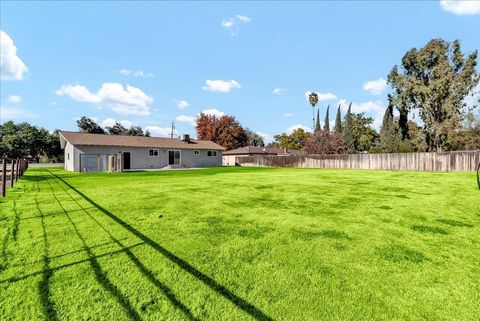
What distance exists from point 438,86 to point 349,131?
17858 mm

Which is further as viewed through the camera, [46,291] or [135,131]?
[135,131]

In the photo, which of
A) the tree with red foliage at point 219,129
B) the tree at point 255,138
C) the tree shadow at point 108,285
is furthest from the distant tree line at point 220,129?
the tree shadow at point 108,285

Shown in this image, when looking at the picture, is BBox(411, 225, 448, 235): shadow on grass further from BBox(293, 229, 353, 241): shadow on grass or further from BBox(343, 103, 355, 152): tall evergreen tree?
BBox(343, 103, 355, 152): tall evergreen tree

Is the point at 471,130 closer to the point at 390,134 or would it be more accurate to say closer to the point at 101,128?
the point at 390,134

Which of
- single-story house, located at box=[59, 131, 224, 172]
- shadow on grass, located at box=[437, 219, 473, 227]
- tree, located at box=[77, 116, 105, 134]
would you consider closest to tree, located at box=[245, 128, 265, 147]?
tree, located at box=[77, 116, 105, 134]

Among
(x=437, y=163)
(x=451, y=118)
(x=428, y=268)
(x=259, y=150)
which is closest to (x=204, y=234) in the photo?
(x=428, y=268)

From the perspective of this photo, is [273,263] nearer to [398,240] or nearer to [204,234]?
[204,234]

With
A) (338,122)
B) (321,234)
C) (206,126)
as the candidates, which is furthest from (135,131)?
(321,234)

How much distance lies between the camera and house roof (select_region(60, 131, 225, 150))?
78.3ft

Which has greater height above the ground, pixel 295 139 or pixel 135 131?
pixel 135 131

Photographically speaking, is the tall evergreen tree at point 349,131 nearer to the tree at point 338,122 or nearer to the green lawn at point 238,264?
the tree at point 338,122

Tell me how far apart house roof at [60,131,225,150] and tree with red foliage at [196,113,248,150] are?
705 inches

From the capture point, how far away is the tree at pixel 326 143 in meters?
37.2

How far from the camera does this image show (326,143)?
122 feet
